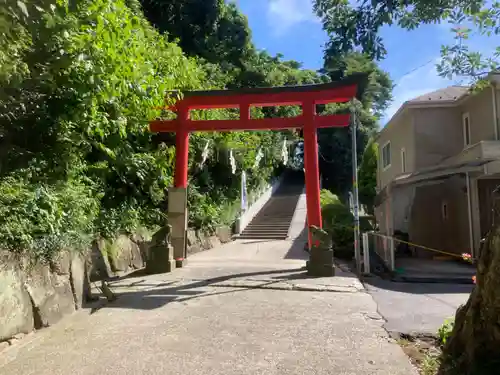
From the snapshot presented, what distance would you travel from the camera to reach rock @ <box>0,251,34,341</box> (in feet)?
16.1

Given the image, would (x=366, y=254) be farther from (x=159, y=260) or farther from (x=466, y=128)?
(x=466, y=128)

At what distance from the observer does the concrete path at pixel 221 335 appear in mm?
4352

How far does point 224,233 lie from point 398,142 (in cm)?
835

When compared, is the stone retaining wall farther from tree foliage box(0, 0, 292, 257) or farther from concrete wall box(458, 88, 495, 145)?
concrete wall box(458, 88, 495, 145)

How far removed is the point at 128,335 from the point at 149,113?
5559 millimetres

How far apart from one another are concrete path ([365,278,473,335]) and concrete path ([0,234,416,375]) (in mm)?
296

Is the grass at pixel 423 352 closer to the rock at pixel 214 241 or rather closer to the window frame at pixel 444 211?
the window frame at pixel 444 211

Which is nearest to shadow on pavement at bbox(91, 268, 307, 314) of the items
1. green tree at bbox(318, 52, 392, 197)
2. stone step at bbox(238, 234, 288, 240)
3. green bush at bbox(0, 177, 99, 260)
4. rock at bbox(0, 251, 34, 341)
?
green bush at bbox(0, 177, 99, 260)

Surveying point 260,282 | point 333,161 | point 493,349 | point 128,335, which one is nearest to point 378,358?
point 493,349

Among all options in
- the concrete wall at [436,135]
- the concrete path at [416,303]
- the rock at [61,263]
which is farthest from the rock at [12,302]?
the concrete wall at [436,135]

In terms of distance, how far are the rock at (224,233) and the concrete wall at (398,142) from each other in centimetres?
752

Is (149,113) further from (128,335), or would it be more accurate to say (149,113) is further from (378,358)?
(378,358)

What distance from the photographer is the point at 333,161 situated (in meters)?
36.3

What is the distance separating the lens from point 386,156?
2020 cm
